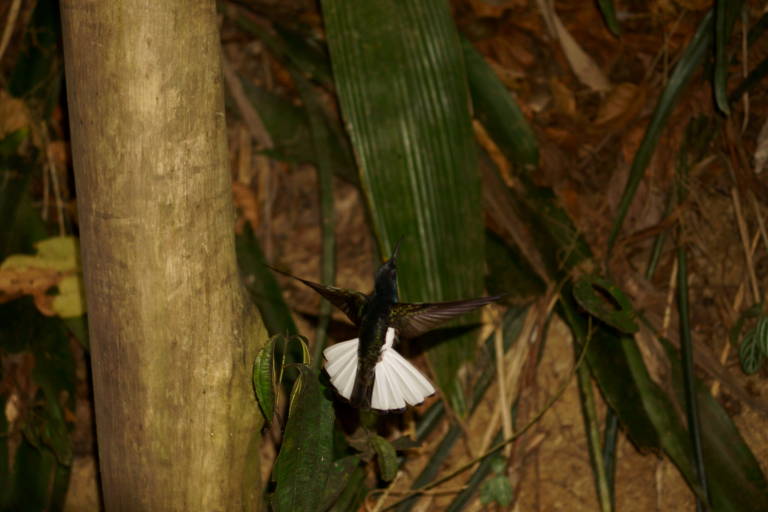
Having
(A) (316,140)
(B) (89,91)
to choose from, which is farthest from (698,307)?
(B) (89,91)

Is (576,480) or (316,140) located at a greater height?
(316,140)

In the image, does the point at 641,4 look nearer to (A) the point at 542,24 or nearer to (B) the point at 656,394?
(A) the point at 542,24

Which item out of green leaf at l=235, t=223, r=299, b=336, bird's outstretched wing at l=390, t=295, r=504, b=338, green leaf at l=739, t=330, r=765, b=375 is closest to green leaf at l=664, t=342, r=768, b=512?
green leaf at l=739, t=330, r=765, b=375

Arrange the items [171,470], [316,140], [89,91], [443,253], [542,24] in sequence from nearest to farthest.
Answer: [89,91] < [171,470] < [443,253] < [316,140] < [542,24]

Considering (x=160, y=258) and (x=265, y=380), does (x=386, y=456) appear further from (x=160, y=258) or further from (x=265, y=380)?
(x=160, y=258)

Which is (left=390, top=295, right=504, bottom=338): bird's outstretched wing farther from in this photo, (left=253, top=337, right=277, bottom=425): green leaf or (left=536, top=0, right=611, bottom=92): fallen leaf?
(left=536, top=0, right=611, bottom=92): fallen leaf

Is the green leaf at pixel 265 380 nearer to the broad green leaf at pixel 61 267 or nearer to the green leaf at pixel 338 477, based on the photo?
the green leaf at pixel 338 477
